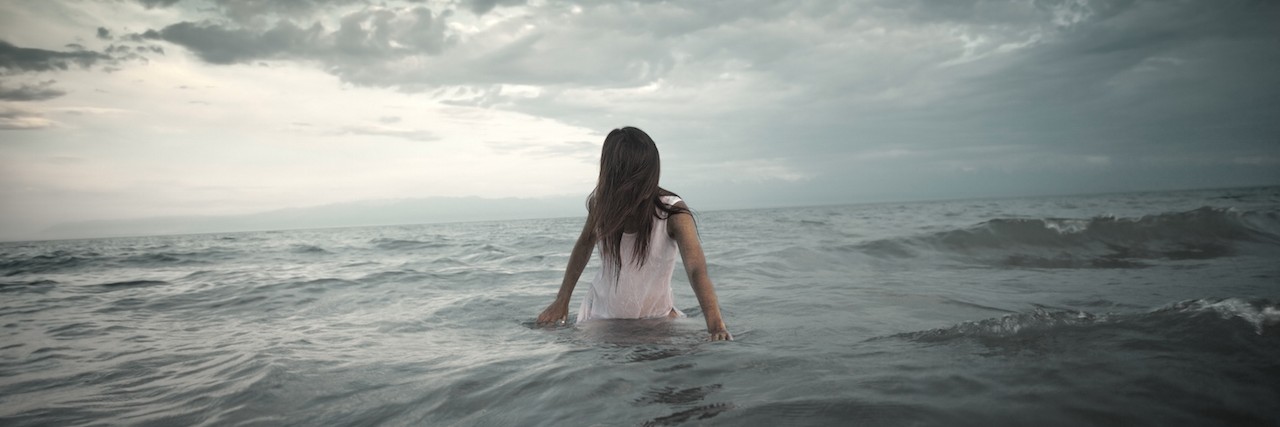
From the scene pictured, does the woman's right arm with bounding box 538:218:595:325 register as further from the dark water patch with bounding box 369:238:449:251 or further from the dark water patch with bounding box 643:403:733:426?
the dark water patch with bounding box 369:238:449:251

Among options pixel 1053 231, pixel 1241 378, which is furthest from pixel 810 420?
pixel 1053 231

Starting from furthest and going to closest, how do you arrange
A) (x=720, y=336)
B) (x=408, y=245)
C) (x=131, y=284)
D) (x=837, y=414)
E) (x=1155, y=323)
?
(x=408, y=245) < (x=131, y=284) < (x=720, y=336) < (x=1155, y=323) < (x=837, y=414)

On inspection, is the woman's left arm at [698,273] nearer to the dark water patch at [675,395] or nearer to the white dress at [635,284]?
the white dress at [635,284]

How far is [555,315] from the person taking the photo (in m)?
4.41

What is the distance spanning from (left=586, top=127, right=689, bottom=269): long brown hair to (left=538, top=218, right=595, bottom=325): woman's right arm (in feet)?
0.95

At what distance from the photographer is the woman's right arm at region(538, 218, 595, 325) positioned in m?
4.07

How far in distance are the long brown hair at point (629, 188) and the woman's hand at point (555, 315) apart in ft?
2.88

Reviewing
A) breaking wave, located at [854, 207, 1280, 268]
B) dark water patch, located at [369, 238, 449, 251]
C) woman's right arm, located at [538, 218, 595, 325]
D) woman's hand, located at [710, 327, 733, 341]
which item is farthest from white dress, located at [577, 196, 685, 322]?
dark water patch, located at [369, 238, 449, 251]

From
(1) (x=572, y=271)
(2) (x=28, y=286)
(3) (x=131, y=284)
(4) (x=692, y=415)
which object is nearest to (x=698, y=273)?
(1) (x=572, y=271)

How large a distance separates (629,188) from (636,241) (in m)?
0.44

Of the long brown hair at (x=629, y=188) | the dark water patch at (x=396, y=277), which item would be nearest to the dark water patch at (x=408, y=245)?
the dark water patch at (x=396, y=277)

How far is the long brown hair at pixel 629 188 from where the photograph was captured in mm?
→ 3572

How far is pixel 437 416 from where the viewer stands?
2.52m

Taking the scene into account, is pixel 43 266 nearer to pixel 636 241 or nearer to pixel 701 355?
pixel 636 241
